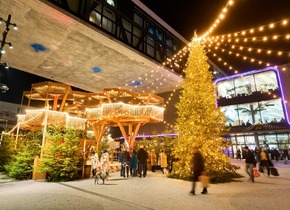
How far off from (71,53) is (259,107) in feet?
78.0

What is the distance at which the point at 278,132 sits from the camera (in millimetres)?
23594

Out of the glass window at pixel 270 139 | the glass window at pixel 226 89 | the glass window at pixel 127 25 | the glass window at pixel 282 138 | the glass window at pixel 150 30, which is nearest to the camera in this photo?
the glass window at pixel 127 25

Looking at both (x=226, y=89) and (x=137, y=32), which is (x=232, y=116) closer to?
(x=226, y=89)

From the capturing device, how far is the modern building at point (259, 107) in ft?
Result: 75.9

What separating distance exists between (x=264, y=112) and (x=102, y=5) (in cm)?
2313

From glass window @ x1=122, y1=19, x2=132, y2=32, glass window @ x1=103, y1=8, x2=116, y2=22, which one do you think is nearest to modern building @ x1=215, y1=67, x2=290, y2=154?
glass window @ x1=122, y1=19, x2=132, y2=32

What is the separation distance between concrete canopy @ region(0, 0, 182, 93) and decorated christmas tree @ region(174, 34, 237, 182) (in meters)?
10.1

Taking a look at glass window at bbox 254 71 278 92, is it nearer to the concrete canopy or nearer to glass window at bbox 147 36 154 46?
the concrete canopy

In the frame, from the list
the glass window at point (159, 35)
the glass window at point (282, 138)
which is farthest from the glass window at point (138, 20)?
the glass window at point (282, 138)

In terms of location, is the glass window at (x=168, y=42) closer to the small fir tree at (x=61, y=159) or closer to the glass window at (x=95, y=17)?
the glass window at (x=95, y=17)

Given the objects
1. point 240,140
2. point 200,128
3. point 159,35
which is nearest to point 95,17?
point 159,35

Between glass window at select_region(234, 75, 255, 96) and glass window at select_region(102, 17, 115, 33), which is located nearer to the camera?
glass window at select_region(102, 17, 115, 33)

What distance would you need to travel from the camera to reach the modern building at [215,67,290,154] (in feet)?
75.9

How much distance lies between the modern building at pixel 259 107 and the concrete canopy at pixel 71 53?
9029 mm
